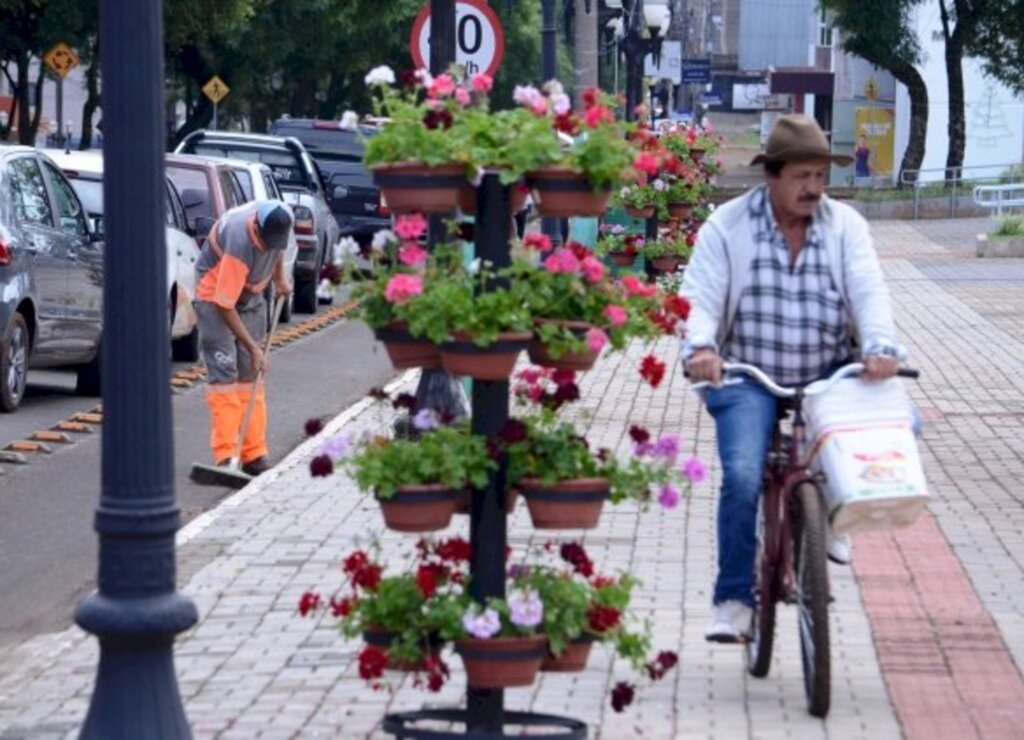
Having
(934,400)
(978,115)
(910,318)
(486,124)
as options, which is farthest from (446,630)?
(978,115)

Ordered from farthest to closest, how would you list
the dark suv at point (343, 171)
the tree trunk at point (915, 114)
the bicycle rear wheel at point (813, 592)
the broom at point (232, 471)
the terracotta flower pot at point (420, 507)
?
the tree trunk at point (915, 114) < the dark suv at point (343, 171) < the broom at point (232, 471) < the bicycle rear wheel at point (813, 592) < the terracotta flower pot at point (420, 507)

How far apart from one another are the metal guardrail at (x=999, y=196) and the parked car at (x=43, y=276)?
94.3 feet

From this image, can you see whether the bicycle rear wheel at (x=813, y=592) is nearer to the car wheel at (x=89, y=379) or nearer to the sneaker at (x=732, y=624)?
the sneaker at (x=732, y=624)

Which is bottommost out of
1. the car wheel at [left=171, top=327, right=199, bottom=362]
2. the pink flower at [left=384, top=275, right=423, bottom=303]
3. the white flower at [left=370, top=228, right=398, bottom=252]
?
the car wheel at [left=171, top=327, right=199, bottom=362]

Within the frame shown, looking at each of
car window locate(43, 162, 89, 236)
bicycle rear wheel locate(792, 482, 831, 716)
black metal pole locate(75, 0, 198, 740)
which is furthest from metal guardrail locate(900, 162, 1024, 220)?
black metal pole locate(75, 0, 198, 740)

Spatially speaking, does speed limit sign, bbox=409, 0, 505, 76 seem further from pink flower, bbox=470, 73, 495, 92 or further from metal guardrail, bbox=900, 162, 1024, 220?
metal guardrail, bbox=900, 162, 1024, 220

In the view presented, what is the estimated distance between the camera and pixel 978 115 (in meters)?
63.2

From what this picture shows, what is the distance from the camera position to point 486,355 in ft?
18.6

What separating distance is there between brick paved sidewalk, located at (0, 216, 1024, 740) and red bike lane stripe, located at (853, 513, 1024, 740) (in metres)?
0.01

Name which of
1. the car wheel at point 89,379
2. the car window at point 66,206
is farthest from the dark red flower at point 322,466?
the car wheel at point 89,379

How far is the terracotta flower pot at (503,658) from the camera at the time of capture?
19.0ft

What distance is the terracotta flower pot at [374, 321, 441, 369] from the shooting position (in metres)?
5.82

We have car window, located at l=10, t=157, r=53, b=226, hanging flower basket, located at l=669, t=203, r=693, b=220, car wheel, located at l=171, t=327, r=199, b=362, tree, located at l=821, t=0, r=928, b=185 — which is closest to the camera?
car window, located at l=10, t=157, r=53, b=226

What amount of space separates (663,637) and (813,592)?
1.47m
